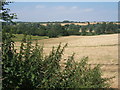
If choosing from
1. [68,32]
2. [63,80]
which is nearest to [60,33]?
[68,32]

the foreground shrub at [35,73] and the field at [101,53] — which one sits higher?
the foreground shrub at [35,73]

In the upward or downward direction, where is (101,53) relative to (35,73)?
downward

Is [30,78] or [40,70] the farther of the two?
[40,70]

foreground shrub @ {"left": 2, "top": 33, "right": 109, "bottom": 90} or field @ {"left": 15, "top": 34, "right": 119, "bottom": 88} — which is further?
field @ {"left": 15, "top": 34, "right": 119, "bottom": 88}

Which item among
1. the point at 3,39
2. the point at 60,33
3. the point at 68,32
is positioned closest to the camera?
the point at 3,39

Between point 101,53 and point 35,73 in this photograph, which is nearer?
point 35,73

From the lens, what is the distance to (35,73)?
16.9ft

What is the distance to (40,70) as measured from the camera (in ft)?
17.8

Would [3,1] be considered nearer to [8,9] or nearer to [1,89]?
[8,9]

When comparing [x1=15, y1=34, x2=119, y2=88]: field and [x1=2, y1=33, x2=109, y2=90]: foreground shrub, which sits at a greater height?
[x1=2, y1=33, x2=109, y2=90]: foreground shrub

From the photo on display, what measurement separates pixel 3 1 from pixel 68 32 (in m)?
79.7

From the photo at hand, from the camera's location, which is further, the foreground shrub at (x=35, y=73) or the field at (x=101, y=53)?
the field at (x=101, y=53)

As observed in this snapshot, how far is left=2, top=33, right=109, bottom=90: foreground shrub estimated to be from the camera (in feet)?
15.8

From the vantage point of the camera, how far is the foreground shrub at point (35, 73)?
4.82 m
